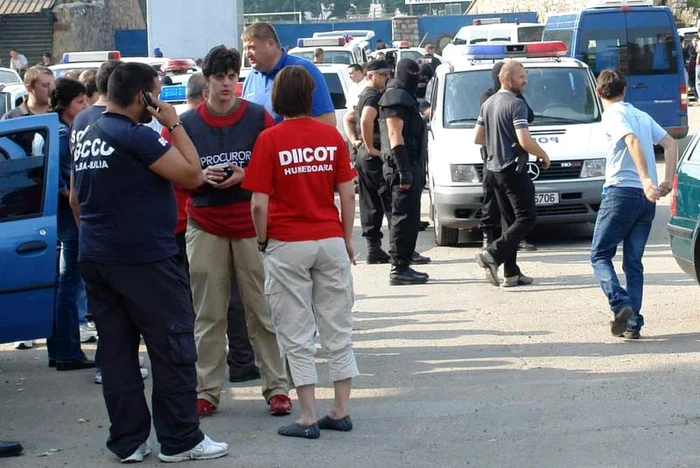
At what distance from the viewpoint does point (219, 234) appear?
675 cm

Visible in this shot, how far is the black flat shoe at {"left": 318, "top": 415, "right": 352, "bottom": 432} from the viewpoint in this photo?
20.9ft

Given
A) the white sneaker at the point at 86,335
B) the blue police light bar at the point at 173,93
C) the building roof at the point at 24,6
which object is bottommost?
the white sneaker at the point at 86,335

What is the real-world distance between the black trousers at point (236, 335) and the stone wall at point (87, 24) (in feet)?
126

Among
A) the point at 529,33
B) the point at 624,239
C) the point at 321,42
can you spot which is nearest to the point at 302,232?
the point at 624,239

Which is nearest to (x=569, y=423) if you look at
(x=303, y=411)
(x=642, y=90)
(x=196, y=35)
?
(x=303, y=411)

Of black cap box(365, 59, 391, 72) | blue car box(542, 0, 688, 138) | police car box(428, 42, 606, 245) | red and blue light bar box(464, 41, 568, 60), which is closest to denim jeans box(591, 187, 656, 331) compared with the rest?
police car box(428, 42, 606, 245)

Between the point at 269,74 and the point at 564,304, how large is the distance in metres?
3.49

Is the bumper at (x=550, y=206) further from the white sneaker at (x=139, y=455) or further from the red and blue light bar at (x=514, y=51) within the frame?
the white sneaker at (x=139, y=455)

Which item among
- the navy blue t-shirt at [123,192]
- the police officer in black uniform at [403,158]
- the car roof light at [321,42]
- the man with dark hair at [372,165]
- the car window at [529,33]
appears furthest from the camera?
the car window at [529,33]

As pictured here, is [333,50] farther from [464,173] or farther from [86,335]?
[86,335]

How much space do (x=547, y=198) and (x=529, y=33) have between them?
22383 millimetres

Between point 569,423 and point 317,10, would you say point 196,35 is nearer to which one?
point 569,423

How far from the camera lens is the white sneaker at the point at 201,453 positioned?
5.95 metres

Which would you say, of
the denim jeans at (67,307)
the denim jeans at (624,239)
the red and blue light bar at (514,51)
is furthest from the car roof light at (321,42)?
the denim jeans at (67,307)
